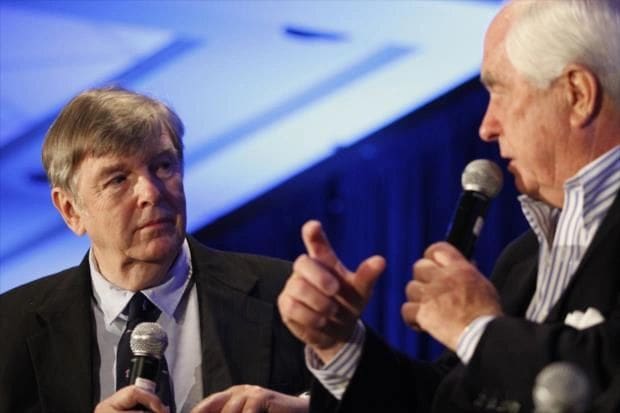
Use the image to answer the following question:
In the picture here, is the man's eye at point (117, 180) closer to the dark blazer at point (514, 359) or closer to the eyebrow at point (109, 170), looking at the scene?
the eyebrow at point (109, 170)

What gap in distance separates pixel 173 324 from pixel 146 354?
46 centimetres

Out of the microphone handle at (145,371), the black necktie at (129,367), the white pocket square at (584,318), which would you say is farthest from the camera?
the black necktie at (129,367)

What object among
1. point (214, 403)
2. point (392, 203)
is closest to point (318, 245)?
point (214, 403)

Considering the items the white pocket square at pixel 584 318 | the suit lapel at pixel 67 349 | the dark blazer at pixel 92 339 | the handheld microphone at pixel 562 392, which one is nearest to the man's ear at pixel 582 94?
the white pocket square at pixel 584 318

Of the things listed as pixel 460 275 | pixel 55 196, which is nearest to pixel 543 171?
pixel 460 275

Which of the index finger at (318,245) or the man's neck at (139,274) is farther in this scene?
the man's neck at (139,274)

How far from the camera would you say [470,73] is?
414 centimetres

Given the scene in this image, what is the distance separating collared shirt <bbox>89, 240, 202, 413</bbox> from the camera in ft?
8.57

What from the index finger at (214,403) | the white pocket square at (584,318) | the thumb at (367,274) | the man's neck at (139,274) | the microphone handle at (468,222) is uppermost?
the man's neck at (139,274)

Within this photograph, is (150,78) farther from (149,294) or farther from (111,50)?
(149,294)

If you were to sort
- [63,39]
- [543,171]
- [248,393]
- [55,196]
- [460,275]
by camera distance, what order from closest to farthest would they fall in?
[460,275]
[543,171]
[248,393]
[55,196]
[63,39]

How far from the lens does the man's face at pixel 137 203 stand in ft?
8.76

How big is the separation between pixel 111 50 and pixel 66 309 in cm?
129

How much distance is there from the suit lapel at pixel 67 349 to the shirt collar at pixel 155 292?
3cm
